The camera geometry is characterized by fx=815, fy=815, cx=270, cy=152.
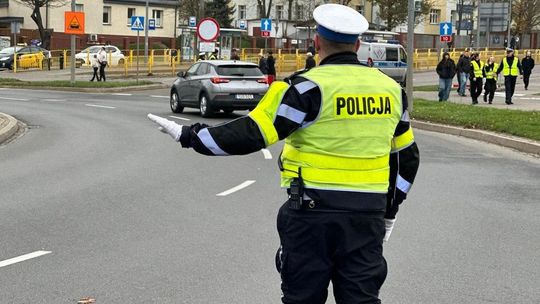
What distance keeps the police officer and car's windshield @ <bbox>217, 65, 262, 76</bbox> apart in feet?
60.9

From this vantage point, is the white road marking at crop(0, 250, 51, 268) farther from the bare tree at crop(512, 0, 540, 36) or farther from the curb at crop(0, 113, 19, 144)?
the bare tree at crop(512, 0, 540, 36)

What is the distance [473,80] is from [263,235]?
68.1ft

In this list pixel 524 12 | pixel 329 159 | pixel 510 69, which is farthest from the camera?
pixel 524 12

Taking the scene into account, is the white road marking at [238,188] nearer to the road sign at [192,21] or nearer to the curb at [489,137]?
the curb at [489,137]

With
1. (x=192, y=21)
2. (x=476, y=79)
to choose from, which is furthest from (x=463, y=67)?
(x=192, y=21)

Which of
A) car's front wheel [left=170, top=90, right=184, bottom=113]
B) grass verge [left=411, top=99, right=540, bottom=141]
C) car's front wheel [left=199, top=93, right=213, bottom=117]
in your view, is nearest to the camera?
grass verge [left=411, top=99, right=540, bottom=141]

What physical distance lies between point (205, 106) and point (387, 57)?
61.7 feet

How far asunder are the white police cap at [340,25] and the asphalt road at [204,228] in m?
2.43

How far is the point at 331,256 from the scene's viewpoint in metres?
3.31

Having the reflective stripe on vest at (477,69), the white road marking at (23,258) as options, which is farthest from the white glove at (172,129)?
the reflective stripe on vest at (477,69)

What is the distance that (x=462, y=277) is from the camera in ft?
19.7

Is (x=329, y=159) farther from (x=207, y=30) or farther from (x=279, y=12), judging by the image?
(x=279, y=12)

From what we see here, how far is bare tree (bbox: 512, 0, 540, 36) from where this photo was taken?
7781 cm

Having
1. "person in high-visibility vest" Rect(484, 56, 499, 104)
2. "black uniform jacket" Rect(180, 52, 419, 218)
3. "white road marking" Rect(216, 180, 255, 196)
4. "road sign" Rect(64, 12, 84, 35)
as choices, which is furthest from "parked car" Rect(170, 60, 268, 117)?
"black uniform jacket" Rect(180, 52, 419, 218)
